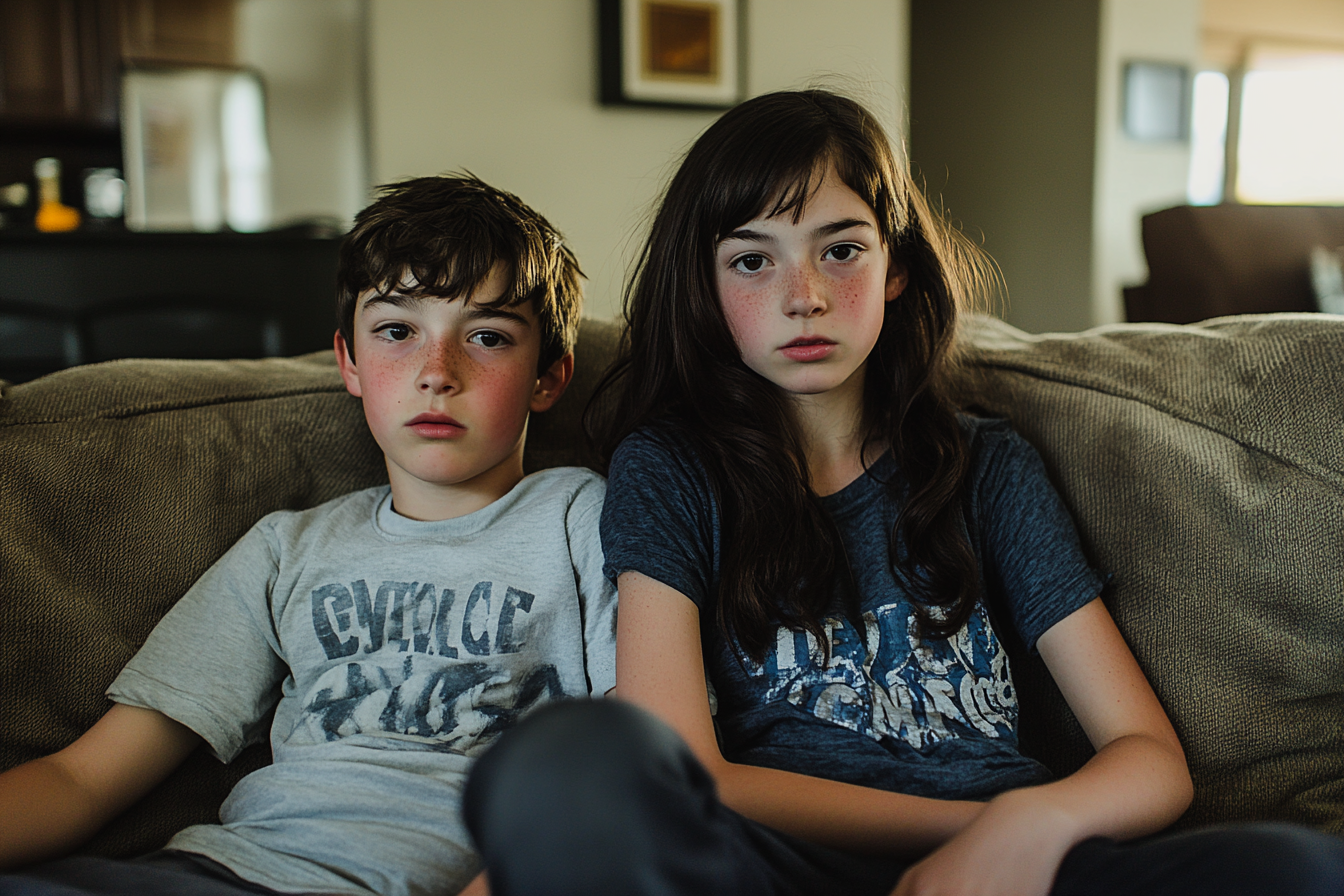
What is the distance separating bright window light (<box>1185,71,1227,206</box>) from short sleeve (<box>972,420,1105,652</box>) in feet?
16.2

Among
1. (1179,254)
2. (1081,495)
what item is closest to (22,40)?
(1179,254)

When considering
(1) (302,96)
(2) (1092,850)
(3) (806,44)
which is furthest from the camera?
(1) (302,96)

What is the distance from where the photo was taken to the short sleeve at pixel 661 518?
85cm

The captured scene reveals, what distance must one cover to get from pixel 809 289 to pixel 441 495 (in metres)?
0.41

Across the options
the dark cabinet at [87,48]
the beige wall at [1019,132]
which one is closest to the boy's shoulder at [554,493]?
the beige wall at [1019,132]

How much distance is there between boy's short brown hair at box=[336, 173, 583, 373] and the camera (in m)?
0.96

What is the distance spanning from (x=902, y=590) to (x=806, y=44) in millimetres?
3116

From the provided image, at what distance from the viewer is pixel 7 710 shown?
86 cm

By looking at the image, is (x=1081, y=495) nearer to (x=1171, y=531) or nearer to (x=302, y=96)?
(x=1171, y=531)

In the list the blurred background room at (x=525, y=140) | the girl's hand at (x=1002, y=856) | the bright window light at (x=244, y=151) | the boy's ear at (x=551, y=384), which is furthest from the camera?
the bright window light at (x=244, y=151)

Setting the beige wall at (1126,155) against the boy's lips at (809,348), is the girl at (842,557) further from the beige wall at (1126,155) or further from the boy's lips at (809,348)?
the beige wall at (1126,155)

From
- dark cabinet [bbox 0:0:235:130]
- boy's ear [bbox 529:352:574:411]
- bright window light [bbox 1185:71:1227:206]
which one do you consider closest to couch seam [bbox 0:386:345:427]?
boy's ear [bbox 529:352:574:411]

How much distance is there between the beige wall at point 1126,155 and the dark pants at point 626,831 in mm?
4116

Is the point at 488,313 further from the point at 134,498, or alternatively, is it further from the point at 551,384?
the point at 134,498
